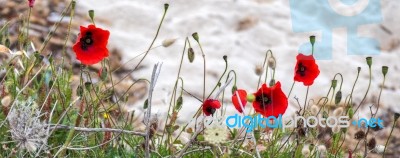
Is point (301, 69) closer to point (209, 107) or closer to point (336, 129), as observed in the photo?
point (336, 129)

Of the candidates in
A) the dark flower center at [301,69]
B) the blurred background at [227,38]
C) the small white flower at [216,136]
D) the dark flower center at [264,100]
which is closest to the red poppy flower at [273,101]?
the dark flower center at [264,100]

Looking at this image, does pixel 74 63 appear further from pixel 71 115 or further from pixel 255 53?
pixel 71 115

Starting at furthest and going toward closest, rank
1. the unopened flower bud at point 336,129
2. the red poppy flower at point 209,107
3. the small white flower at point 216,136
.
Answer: the unopened flower bud at point 336,129
the red poppy flower at point 209,107
the small white flower at point 216,136

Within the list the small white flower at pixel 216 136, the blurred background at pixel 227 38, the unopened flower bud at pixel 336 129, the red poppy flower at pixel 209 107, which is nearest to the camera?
the small white flower at pixel 216 136

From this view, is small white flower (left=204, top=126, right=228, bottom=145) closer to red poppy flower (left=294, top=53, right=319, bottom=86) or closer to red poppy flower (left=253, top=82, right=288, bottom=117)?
red poppy flower (left=253, top=82, right=288, bottom=117)

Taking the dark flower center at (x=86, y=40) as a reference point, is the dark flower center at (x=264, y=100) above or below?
below

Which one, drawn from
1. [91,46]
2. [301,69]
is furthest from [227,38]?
[91,46]

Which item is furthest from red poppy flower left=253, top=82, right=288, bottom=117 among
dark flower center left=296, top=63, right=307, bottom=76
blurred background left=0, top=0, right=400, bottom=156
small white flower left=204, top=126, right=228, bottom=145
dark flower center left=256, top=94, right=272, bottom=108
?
blurred background left=0, top=0, right=400, bottom=156

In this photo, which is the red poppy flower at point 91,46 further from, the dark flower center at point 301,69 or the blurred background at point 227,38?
the blurred background at point 227,38
